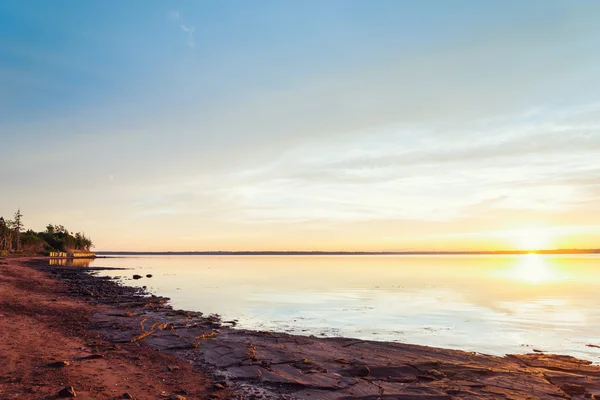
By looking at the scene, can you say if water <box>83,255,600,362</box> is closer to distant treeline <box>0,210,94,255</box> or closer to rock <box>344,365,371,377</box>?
rock <box>344,365,371,377</box>

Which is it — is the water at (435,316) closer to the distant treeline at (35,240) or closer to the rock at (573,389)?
the rock at (573,389)

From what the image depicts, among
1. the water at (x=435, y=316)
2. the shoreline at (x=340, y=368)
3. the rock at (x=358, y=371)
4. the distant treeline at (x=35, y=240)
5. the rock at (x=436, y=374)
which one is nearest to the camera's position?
the shoreline at (x=340, y=368)

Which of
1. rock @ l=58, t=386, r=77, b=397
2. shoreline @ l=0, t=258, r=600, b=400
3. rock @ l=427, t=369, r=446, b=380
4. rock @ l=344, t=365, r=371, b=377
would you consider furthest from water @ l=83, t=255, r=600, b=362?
rock @ l=58, t=386, r=77, b=397

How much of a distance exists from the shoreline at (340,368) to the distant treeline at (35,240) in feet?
409

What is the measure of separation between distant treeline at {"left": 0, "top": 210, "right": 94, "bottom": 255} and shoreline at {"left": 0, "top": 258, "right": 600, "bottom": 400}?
409 feet

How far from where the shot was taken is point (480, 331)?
2661 centimetres

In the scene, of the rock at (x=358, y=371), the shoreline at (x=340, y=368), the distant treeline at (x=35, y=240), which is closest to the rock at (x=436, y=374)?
the shoreline at (x=340, y=368)

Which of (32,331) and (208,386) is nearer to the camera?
(208,386)

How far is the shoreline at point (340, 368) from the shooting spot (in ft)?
43.4

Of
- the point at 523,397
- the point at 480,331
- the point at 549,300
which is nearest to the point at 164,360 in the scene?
the point at 523,397

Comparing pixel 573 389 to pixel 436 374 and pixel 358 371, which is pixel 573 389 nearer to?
pixel 436 374

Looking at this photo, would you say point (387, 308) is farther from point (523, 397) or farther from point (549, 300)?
point (523, 397)

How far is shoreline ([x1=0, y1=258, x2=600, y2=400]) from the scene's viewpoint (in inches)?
520

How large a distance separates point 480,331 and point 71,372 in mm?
23337
